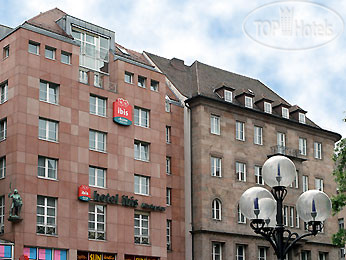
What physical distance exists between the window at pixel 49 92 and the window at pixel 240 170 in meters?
18.7

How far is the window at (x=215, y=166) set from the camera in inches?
2313

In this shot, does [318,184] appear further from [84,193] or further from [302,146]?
[84,193]

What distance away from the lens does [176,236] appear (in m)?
57.1

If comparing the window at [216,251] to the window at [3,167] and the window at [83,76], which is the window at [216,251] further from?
the window at [3,167]

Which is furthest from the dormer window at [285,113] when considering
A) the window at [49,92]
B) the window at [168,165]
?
the window at [49,92]

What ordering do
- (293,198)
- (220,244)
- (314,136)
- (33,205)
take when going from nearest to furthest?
(33,205)
(220,244)
(293,198)
(314,136)

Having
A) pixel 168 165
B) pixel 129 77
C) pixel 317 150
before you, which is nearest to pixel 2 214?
pixel 129 77

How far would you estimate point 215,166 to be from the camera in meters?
59.1

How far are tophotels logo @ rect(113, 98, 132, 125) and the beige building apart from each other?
7742 mm

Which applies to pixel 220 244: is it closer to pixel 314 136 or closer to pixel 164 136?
pixel 164 136

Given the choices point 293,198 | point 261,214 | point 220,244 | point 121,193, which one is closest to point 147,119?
point 121,193

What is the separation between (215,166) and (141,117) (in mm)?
8433

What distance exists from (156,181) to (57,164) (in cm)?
914

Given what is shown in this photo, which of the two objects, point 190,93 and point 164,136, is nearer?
point 164,136
